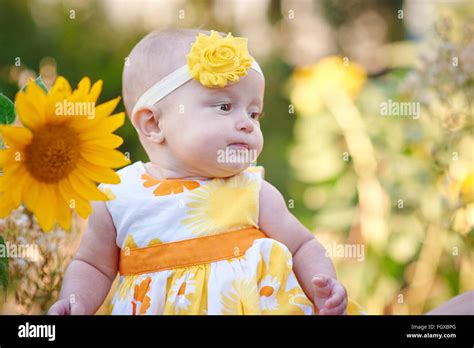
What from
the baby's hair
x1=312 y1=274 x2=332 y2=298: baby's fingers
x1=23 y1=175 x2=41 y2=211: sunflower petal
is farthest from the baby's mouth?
x1=23 y1=175 x2=41 y2=211: sunflower petal

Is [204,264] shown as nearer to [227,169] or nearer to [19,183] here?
[227,169]

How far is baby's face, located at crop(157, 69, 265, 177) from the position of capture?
1636 millimetres

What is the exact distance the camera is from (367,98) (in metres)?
2.14

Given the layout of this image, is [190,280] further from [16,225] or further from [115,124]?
[16,225]

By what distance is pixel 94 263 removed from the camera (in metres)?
1.68

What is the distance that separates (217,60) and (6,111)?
1.51ft

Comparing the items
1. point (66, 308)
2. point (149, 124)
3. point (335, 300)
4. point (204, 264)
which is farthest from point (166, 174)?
point (335, 300)

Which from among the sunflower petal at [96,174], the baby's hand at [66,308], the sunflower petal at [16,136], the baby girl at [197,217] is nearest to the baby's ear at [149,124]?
the baby girl at [197,217]

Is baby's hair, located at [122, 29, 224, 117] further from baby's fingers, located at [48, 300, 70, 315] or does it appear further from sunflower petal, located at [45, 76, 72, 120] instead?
baby's fingers, located at [48, 300, 70, 315]

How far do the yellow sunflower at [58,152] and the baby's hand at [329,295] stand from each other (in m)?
0.47
